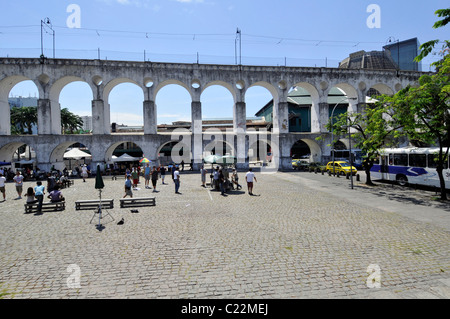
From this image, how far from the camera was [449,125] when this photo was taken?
13.3 m

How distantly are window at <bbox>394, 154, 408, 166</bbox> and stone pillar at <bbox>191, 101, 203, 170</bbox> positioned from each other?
72.1 ft

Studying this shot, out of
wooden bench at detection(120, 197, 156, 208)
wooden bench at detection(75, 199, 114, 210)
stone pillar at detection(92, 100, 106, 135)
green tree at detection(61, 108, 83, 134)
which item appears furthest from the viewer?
green tree at detection(61, 108, 83, 134)

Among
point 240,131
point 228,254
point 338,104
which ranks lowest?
point 228,254

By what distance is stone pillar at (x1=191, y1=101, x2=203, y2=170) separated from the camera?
33.3 meters

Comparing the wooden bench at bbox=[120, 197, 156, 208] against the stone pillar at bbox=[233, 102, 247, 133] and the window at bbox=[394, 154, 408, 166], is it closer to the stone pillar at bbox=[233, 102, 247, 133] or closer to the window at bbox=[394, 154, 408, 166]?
the window at bbox=[394, 154, 408, 166]

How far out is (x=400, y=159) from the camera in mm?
19734

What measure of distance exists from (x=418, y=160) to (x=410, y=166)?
2.69 ft

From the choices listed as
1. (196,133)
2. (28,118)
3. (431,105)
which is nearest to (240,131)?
(196,133)

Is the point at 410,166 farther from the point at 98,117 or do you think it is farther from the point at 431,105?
the point at 98,117

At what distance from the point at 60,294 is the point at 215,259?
Result: 3.40 meters

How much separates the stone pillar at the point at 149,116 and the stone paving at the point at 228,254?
22.3 meters

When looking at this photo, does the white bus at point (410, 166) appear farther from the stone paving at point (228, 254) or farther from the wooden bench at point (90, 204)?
the wooden bench at point (90, 204)

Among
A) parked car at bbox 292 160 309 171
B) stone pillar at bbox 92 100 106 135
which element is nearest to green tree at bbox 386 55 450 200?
parked car at bbox 292 160 309 171

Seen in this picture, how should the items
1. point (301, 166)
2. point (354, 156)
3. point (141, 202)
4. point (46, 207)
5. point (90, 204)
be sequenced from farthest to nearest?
point (354, 156), point (301, 166), point (141, 202), point (90, 204), point (46, 207)
